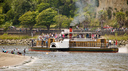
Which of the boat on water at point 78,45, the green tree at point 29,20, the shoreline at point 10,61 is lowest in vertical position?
the shoreline at point 10,61

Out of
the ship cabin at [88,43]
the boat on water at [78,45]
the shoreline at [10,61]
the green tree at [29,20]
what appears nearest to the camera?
the shoreline at [10,61]

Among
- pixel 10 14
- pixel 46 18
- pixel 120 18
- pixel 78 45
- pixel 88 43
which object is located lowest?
pixel 78 45

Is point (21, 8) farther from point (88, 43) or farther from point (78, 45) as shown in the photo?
point (88, 43)

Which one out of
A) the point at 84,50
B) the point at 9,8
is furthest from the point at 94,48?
the point at 9,8

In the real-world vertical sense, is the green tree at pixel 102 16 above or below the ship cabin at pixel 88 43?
above

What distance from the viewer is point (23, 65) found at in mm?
47688

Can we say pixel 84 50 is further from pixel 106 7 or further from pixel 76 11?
pixel 106 7

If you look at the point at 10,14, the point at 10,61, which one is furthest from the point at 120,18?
the point at 10,61

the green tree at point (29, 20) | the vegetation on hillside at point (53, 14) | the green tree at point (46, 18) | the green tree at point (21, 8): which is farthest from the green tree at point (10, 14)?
the green tree at point (46, 18)

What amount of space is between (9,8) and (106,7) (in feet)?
184

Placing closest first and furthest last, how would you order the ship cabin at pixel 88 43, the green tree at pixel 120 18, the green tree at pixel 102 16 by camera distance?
1. the ship cabin at pixel 88 43
2. the green tree at pixel 120 18
3. the green tree at pixel 102 16

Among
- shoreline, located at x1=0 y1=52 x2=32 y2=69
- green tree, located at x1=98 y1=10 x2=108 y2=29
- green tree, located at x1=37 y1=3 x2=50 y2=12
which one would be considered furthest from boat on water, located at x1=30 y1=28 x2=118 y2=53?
green tree, located at x1=98 y1=10 x2=108 y2=29

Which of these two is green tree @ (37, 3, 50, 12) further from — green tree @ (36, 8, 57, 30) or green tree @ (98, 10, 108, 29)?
green tree @ (98, 10, 108, 29)

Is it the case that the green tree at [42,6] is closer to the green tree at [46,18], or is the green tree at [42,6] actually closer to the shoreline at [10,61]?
the green tree at [46,18]
